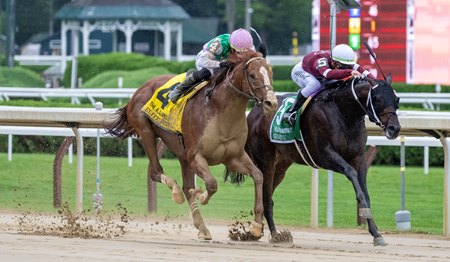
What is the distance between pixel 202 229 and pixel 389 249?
1298 mm

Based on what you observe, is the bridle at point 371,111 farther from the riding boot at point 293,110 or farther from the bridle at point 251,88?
the bridle at point 251,88

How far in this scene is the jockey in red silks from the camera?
8914 millimetres

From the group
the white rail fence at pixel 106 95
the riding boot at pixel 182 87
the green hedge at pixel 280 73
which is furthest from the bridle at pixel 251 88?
the green hedge at pixel 280 73

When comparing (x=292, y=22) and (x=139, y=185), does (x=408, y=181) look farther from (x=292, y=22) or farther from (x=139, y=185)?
(x=292, y=22)

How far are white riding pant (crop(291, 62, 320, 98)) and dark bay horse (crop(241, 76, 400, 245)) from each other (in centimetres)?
7

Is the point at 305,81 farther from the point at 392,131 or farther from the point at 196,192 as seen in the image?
the point at 196,192

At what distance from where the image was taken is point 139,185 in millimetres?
12906

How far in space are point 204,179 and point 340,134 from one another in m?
0.99

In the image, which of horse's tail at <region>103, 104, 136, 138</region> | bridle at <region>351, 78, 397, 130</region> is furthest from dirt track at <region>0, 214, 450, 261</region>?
bridle at <region>351, 78, 397, 130</region>

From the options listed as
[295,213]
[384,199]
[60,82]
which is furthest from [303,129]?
[60,82]

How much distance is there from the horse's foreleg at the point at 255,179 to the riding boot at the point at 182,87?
25.9 inches

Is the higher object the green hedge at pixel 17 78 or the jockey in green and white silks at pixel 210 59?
the jockey in green and white silks at pixel 210 59

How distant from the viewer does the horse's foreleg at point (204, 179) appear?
333 inches

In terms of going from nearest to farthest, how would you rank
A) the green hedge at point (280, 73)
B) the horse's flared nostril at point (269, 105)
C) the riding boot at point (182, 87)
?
the horse's flared nostril at point (269, 105) < the riding boot at point (182, 87) < the green hedge at point (280, 73)
